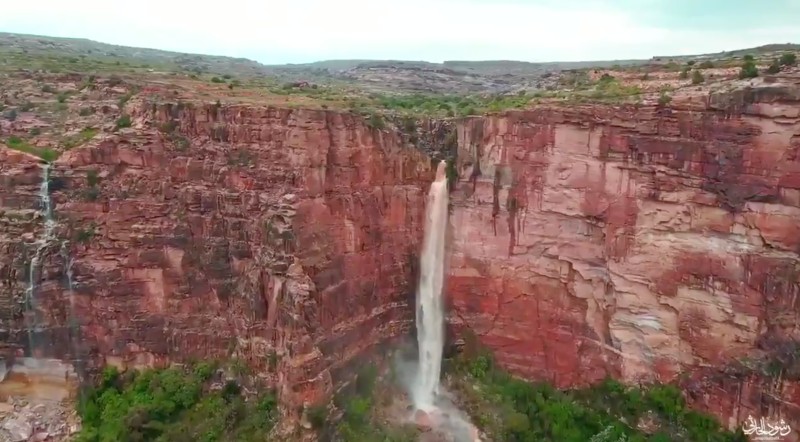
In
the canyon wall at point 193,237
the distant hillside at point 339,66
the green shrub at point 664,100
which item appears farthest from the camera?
the distant hillside at point 339,66

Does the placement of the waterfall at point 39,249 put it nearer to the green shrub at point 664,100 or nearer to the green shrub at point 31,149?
the green shrub at point 31,149

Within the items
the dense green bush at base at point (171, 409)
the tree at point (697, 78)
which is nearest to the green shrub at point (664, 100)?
the tree at point (697, 78)

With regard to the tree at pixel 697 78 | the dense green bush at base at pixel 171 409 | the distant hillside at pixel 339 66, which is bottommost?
the dense green bush at base at pixel 171 409

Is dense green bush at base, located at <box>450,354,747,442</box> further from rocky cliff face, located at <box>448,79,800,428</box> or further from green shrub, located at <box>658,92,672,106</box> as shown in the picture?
green shrub, located at <box>658,92,672,106</box>

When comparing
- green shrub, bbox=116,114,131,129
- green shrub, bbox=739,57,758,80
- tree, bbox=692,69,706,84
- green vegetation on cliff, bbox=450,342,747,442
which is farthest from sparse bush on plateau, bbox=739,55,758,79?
green shrub, bbox=116,114,131,129

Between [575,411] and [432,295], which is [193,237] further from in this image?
[575,411]

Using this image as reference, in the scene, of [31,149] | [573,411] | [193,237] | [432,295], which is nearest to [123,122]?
[31,149]
